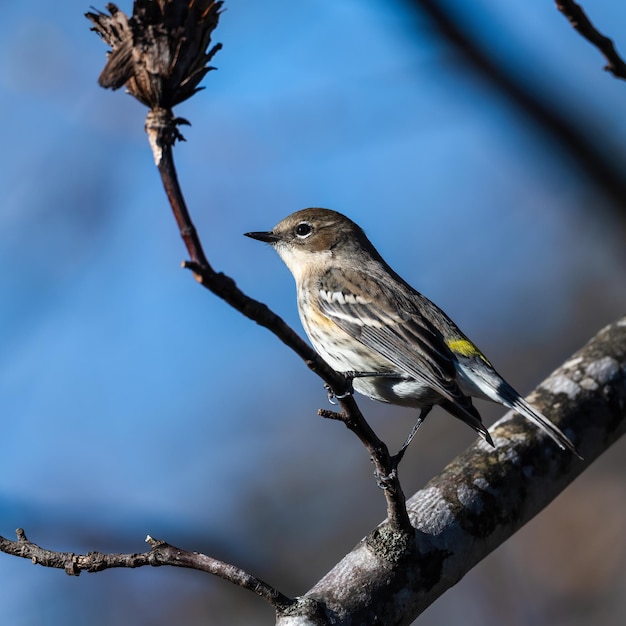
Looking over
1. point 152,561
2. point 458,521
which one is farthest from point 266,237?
point 152,561

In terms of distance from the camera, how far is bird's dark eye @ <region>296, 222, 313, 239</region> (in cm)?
537

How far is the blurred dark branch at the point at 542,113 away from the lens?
439 cm

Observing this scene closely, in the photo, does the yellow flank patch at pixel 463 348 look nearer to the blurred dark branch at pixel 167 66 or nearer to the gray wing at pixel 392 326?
the gray wing at pixel 392 326

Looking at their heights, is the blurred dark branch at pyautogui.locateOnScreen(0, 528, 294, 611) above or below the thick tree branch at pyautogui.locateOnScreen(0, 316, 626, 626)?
above

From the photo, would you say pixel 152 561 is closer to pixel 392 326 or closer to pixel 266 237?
pixel 392 326

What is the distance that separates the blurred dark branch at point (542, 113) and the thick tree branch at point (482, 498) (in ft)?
2.74

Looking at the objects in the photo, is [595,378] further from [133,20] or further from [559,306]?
[559,306]

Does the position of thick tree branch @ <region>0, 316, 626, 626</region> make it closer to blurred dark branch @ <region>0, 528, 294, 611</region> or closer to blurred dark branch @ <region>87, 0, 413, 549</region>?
blurred dark branch @ <region>0, 528, 294, 611</region>

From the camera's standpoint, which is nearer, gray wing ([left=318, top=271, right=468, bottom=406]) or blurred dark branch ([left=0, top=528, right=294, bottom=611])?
blurred dark branch ([left=0, top=528, right=294, bottom=611])

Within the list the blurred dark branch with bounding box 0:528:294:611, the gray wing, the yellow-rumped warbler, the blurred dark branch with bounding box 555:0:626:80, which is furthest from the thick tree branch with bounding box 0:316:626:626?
the blurred dark branch with bounding box 555:0:626:80

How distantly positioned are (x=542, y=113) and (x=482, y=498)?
2.17 meters

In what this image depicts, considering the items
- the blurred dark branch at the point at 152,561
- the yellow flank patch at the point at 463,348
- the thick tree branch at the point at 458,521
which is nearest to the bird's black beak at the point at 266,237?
the yellow flank patch at the point at 463,348

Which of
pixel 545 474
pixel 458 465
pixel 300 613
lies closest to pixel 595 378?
pixel 545 474

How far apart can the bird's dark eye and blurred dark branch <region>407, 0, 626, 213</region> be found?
1.47 meters
